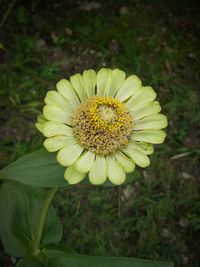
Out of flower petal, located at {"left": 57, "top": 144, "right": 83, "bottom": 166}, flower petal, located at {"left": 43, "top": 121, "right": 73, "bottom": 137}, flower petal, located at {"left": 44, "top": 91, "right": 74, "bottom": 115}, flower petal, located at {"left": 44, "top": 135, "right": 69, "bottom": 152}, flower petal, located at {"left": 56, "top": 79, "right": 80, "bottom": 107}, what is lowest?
flower petal, located at {"left": 57, "top": 144, "right": 83, "bottom": 166}

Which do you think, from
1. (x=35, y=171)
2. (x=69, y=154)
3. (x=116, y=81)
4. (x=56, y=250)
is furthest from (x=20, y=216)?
(x=116, y=81)

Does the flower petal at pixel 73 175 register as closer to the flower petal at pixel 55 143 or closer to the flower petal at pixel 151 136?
the flower petal at pixel 55 143

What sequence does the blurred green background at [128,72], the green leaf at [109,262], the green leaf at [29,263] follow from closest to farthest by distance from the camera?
the green leaf at [109,262] < the green leaf at [29,263] < the blurred green background at [128,72]

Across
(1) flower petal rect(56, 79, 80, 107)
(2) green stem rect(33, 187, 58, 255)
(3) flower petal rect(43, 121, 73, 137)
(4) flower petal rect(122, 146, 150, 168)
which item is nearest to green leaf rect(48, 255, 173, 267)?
(2) green stem rect(33, 187, 58, 255)

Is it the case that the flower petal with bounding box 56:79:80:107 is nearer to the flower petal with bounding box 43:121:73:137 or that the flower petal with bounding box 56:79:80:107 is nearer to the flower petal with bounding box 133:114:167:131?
the flower petal with bounding box 43:121:73:137

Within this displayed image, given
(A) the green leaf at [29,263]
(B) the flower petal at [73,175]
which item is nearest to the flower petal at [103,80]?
(B) the flower petal at [73,175]
